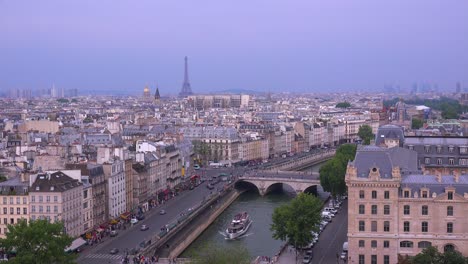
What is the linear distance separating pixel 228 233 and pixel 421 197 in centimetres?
2028

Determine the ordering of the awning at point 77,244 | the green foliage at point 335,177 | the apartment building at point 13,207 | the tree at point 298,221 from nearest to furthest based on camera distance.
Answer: the tree at point 298,221
the awning at point 77,244
the apartment building at point 13,207
the green foliage at point 335,177

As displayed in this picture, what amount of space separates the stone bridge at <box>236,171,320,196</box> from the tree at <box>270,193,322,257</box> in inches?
1205

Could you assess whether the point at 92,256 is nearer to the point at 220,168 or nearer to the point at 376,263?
the point at 376,263

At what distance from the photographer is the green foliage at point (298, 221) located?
50.9 m

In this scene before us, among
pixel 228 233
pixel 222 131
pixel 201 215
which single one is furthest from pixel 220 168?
pixel 228 233

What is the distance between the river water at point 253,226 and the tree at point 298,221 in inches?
172

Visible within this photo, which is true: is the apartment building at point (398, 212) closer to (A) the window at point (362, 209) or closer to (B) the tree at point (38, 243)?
(A) the window at point (362, 209)

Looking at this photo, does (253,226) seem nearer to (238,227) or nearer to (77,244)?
(238,227)

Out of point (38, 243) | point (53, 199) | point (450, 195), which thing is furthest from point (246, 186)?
point (38, 243)

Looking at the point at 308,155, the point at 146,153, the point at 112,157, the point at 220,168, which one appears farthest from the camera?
the point at 308,155

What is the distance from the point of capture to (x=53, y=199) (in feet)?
179

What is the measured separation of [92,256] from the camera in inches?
2064

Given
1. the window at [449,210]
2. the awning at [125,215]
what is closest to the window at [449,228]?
the window at [449,210]

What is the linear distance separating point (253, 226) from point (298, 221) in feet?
53.1
